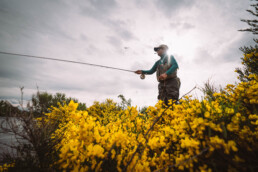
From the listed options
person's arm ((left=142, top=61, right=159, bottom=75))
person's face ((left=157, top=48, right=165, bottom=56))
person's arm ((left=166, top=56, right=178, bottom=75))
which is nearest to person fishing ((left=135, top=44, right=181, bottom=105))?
person's arm ((left=166, top=56, right=178, bottom=75))

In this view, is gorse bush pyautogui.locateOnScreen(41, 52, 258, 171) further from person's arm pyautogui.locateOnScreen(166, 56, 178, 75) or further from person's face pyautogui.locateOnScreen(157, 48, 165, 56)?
person's face pyautogui.locateOnScreen(157, 48, 165, 56)

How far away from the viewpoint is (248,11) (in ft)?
11.4

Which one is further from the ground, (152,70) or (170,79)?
(152,70)

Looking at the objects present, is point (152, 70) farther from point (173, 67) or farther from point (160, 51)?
point (173, 67)

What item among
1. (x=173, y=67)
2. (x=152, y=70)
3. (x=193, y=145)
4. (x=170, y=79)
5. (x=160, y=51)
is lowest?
(x=193, y=145)

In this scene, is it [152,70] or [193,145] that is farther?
[152,70]

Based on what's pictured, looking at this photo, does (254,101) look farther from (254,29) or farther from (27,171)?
(254,29)

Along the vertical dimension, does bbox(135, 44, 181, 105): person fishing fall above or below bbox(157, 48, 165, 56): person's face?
below

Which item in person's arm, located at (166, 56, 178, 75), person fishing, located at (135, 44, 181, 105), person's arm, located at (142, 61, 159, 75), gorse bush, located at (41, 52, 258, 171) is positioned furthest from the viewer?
person's arm, located at (142, 61, 159, 75)

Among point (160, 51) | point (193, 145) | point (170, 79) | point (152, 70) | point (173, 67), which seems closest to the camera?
point (193, 145)

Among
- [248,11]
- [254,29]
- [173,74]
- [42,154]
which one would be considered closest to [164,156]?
[42,154]

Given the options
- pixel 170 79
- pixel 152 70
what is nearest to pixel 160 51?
pixel 152 70

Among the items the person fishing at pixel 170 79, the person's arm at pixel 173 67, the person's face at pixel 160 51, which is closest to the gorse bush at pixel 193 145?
the person's arm at pixel 173 67

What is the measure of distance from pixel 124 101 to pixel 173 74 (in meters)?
3.51
